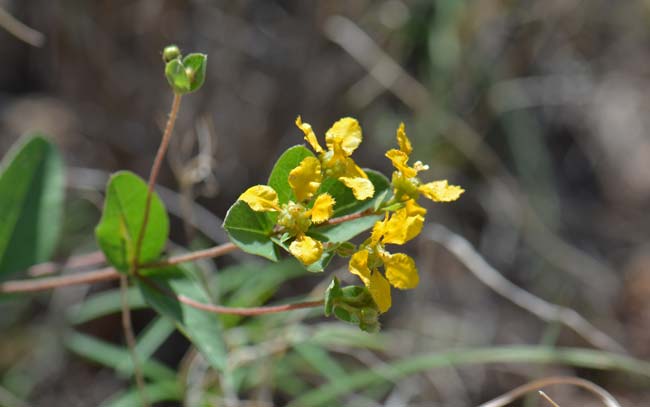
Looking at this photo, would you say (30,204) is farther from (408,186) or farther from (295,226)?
(408,186)

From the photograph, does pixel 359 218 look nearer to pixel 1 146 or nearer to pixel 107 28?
pixel 107 28

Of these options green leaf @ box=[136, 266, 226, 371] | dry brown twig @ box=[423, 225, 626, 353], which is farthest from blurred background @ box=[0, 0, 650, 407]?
green leaf @ box=[136, 266, 226, 371]

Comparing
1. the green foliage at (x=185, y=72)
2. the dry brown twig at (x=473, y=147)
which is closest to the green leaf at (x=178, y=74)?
the green foliage at (x=185, y=72)

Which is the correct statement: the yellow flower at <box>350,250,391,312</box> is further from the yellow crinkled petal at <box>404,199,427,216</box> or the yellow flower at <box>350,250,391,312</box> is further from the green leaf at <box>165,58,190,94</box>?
the green leaf at <box>165,58,190,94</box>

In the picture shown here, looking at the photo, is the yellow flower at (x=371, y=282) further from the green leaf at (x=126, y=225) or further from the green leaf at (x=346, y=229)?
the green leaf at (x=126, y=225)

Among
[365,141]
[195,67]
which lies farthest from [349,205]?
[365,141]

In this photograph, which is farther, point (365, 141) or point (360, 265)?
point (365, 141)

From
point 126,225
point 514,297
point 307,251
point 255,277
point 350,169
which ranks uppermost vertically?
point 350,169

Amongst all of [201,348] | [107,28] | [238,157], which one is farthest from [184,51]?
[201,348]
